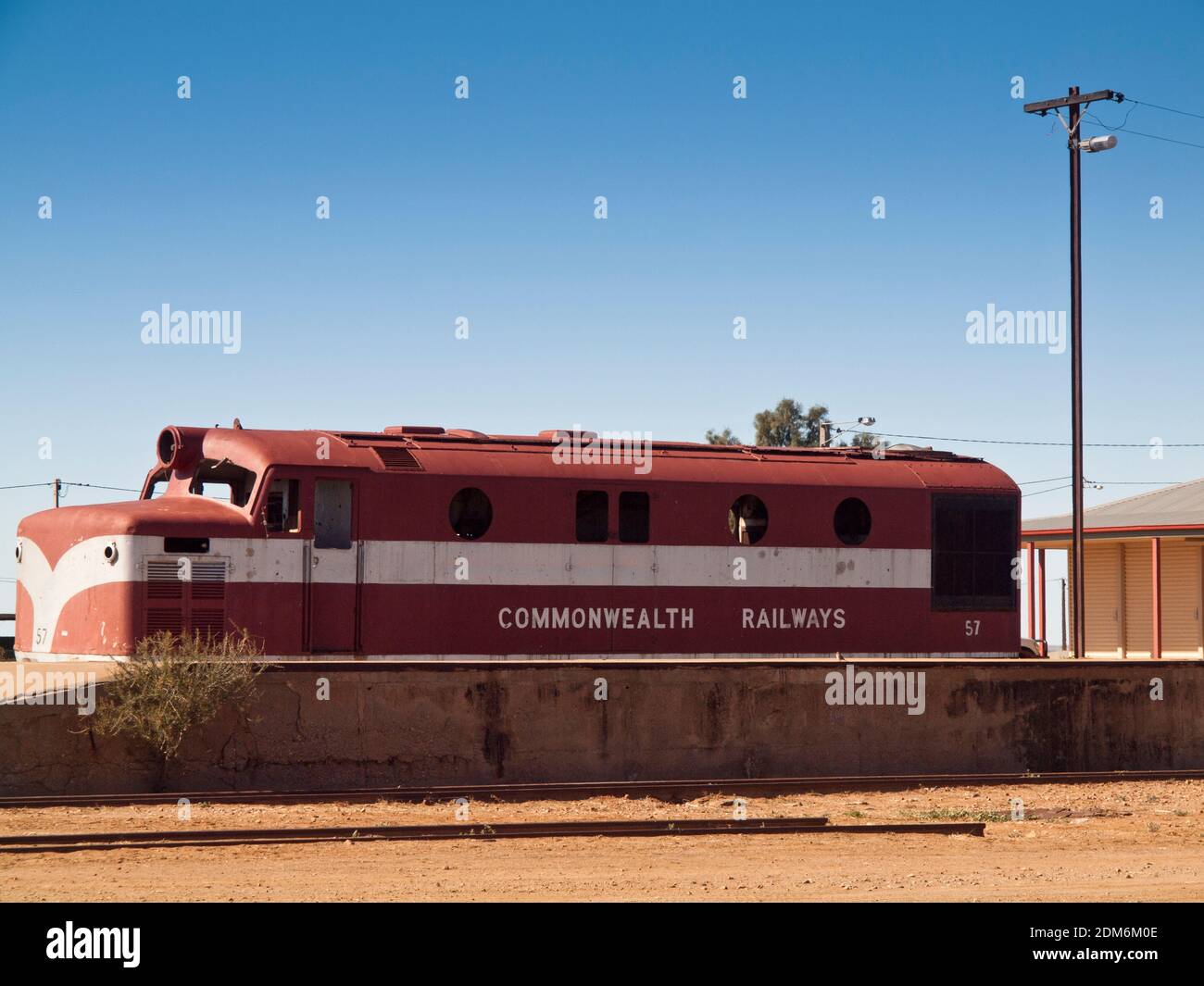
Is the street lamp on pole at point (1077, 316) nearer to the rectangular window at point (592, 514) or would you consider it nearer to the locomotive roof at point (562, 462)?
the locomotive roof at point (562, 462)

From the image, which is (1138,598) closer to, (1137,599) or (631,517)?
(1137,599)

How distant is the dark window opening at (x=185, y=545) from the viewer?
15.1 m

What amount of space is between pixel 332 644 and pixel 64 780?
3152mm

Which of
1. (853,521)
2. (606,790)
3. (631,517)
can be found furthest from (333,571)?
(853,521)

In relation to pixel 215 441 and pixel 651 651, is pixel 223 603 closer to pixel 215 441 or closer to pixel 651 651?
pixel 215 441

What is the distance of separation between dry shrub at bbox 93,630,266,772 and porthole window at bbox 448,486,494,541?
3075mm

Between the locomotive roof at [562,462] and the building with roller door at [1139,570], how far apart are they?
588 inches

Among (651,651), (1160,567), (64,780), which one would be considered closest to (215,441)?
(64,780)

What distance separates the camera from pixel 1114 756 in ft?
61.1

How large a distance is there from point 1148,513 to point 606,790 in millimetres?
24510

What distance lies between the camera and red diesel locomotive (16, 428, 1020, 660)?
15.4 metres

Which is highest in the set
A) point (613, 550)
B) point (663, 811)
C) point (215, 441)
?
point (215, 441)

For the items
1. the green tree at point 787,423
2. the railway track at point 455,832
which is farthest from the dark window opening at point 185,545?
the green tree at point 787,423

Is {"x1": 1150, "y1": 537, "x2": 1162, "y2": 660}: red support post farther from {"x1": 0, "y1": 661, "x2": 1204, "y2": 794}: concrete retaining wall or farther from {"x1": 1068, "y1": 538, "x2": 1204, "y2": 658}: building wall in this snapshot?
{"x1": 0, "y1": 661, "x2": 1204, "y2": 794}: concrete retaining wall
